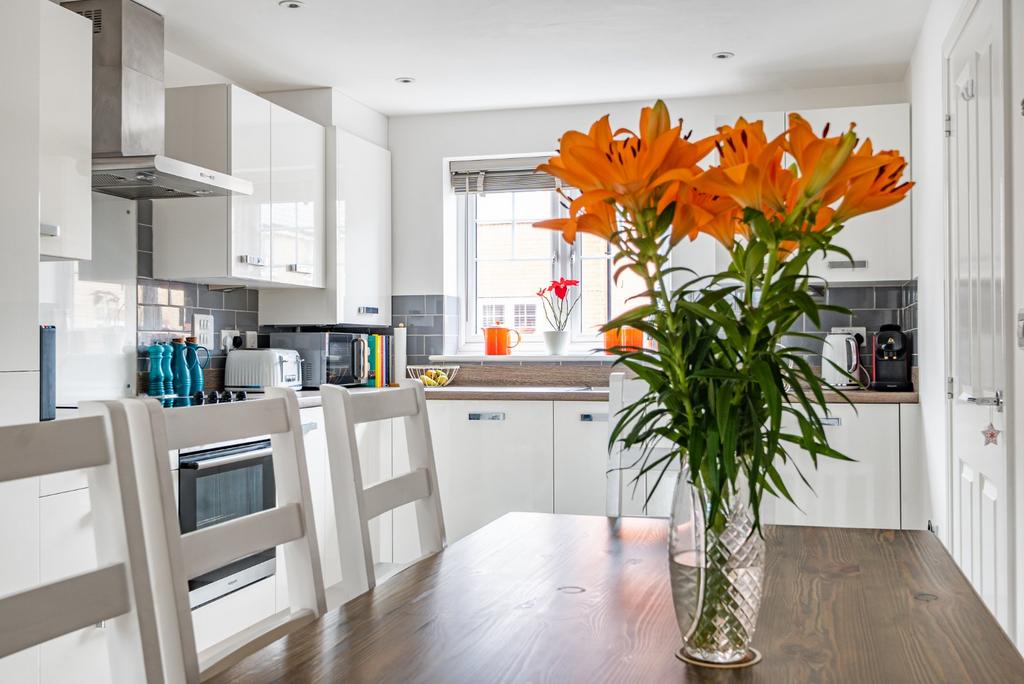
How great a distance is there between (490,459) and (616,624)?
10.3 ft

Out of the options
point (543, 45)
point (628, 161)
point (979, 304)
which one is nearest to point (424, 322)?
point (543, 45)

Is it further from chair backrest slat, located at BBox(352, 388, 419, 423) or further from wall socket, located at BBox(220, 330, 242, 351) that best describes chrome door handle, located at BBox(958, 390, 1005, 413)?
wall socket, located at BBox(220, 330, 242, 351)

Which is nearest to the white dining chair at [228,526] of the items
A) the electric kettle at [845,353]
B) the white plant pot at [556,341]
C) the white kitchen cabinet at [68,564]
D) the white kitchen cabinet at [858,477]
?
the white kitchen cabinet at [68,564]

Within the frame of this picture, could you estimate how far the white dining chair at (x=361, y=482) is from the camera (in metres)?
1.61

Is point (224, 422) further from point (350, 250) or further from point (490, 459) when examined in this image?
point (350, 250)

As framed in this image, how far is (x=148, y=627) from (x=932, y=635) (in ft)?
3.03

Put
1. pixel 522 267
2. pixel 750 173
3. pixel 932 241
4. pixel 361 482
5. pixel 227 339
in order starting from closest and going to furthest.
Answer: pixel 750 173
pixel 361 482
pixel 932 241
pixel 227 339
pixel 522 267

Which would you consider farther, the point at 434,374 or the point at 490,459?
the point at 434,374

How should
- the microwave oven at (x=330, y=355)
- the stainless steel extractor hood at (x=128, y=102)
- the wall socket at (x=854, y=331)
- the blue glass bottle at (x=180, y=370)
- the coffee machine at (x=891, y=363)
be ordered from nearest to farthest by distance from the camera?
the stainless steel extractor hood at (x=128, y=102), the blue glass bottle at (x=180, y=370), the coffee machine at (x=891, y=363), the wall socket at (x=854, y=331), the microwave oven at (x=330, y=355)

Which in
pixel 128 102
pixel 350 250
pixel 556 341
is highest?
pixel 128 102

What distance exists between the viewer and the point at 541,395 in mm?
4184

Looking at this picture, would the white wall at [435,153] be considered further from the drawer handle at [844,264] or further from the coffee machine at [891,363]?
the coffee machine at [891,363]

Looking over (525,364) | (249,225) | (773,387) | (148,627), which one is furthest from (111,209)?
(773,387)

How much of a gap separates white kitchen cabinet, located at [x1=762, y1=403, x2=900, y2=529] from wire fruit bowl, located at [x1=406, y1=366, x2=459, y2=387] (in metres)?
1.76
